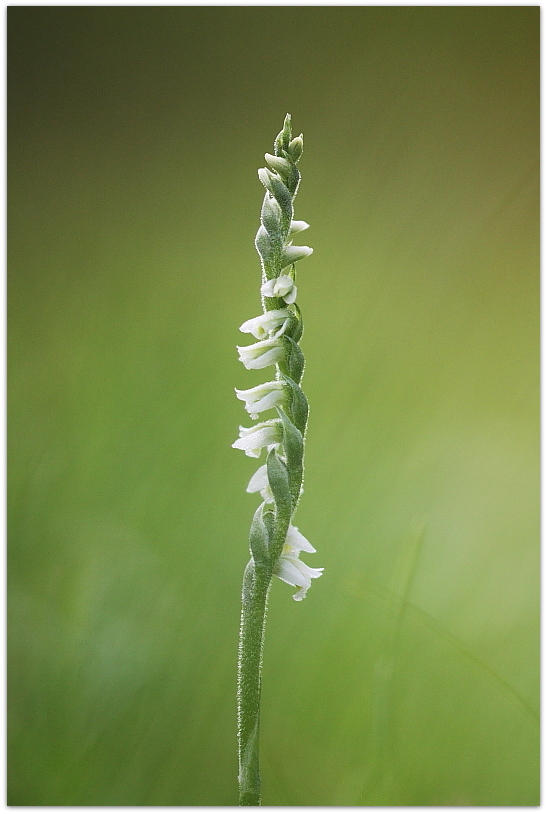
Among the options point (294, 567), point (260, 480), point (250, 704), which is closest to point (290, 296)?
point (260, 480)

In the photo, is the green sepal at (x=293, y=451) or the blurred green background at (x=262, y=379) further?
the blurred green background at (x=262, y=379)

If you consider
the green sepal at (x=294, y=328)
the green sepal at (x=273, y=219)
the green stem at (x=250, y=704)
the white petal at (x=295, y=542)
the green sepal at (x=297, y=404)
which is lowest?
the green stem at (x=250, y=704)

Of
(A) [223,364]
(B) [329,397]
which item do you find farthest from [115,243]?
(B) [329,397]

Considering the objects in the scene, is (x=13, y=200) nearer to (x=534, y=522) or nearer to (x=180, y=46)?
(x=180, y=46)

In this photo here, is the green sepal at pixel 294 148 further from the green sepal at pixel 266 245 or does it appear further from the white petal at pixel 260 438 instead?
the white petal at pixel 260 438

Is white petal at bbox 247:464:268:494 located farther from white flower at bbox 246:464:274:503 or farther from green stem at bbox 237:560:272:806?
green stem at bbox 237:560:272:806

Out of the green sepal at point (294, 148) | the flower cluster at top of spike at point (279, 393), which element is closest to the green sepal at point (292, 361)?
the flower cluster at top of spike at point (279, 393)

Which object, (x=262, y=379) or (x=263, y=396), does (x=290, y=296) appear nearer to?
(x=263, y=396)
